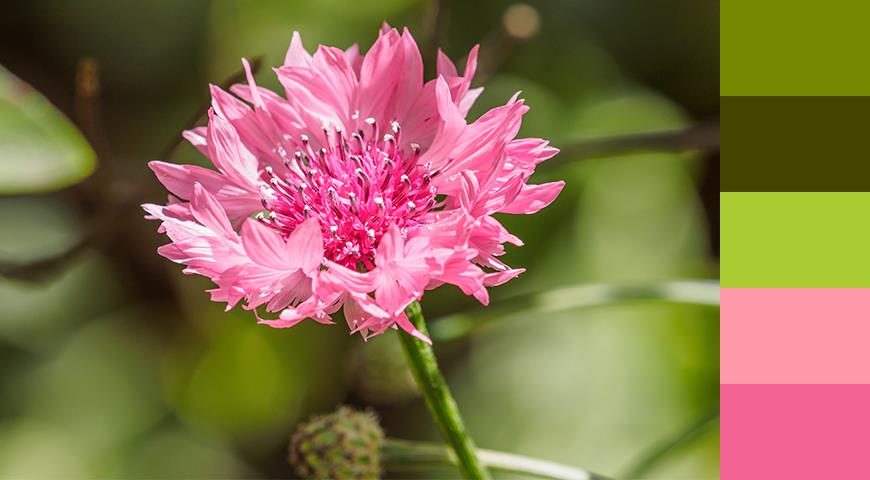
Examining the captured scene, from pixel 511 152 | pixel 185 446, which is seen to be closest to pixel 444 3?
A: pixel 511 152

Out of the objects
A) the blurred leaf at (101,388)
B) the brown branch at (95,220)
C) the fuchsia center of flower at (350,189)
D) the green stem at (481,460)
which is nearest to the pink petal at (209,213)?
the fuchsia center of flower at (350,189)

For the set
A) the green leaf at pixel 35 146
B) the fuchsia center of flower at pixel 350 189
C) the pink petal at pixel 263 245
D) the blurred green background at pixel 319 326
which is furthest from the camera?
the blurred green background at pixel 319 326

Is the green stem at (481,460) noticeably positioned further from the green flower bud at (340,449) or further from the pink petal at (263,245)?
the pink petal at (263,245)

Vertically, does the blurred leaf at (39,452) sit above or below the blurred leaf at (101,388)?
below

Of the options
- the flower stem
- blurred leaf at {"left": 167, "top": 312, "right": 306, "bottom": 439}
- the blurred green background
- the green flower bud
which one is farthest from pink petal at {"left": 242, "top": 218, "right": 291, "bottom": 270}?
blurred leaf at {"left": 167, "top": 312, "right": 306, "bottom": 439}

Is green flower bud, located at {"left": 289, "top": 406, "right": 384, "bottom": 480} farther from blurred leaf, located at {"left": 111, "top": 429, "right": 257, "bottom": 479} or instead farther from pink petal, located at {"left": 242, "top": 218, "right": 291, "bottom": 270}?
blurred leaf, located at {"left": 111, "top": 429, "right": 257, "bottom": 479}
